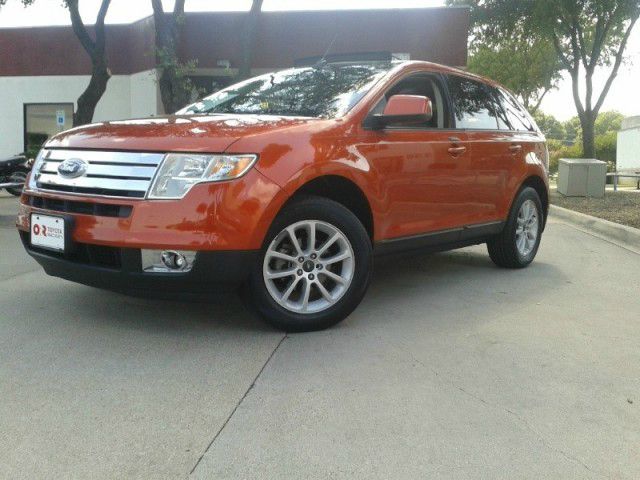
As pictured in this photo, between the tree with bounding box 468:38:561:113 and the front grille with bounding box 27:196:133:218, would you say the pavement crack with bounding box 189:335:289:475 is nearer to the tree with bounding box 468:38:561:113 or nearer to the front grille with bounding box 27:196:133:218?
the front grille with bounding box 27:196:133:218

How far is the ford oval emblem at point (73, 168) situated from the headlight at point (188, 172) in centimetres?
55

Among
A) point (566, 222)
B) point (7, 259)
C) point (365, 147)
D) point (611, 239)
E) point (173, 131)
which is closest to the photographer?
point (173, 131)

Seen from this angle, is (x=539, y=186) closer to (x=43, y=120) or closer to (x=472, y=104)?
(x=472, y=104)

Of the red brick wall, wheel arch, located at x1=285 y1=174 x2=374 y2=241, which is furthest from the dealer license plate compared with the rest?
the red brick wall

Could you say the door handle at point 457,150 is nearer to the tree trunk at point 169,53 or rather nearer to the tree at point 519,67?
the tree trunk at point 169,53

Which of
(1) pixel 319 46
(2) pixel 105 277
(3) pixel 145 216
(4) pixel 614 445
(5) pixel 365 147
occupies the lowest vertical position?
(4) pixel 614 445

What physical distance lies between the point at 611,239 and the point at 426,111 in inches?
220

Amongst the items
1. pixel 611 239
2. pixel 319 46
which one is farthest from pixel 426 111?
pixel 319 46

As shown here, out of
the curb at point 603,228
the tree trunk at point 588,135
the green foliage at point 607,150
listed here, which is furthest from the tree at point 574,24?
the green foliage at point 607,150

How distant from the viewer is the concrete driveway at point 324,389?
2.64 metres

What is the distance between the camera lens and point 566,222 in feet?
37.1

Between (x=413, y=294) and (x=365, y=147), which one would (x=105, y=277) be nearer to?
(x=365, y=147)

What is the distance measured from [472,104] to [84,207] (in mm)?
3468

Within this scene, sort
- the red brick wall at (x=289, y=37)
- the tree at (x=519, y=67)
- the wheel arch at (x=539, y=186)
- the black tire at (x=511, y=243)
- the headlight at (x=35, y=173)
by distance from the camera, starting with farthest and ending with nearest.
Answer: the tree at (x=519, y=67), the red brick wall at (x=289, y=37), the wheel arch at (x=539, y=186), the black tire at (x=511, y=243), the headlight at (x=35, y=173)
